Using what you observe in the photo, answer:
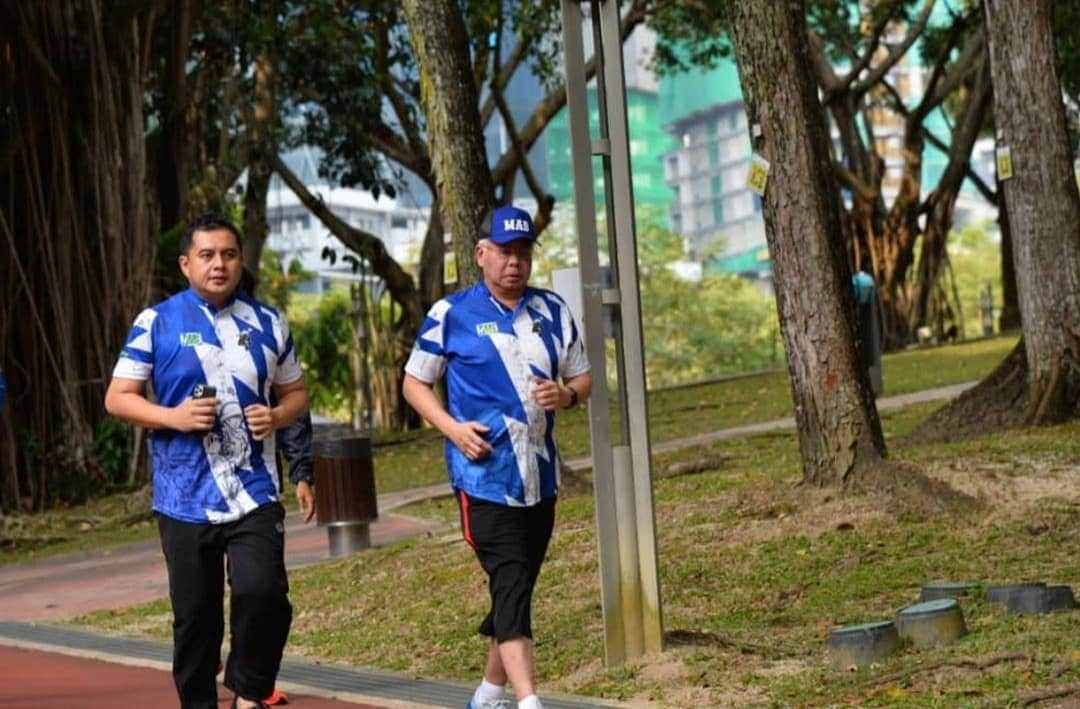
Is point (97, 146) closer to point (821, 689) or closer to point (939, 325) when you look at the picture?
point (821, 689)

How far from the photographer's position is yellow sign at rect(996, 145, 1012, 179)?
15539mm

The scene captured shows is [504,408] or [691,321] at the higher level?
[691,321]

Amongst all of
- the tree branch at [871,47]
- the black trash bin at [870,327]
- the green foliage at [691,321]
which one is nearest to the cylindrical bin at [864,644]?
the black trash bin at [870,327]

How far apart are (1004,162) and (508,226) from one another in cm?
877

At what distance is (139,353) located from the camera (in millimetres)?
7492

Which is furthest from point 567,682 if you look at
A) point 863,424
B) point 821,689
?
point 863,424

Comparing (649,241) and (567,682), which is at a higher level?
(649,241)

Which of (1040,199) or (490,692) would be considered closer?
(490,692)

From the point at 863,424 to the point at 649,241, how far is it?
66738 millimetres

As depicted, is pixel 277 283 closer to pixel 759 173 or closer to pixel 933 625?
pixel 759 173

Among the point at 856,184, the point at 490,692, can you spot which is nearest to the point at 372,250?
the point at 856,184

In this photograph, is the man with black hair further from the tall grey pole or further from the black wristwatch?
the tall grey pole

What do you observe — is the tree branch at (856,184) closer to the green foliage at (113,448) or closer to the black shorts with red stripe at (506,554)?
the green foliage at (113,448)

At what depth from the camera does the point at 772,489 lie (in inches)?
507
